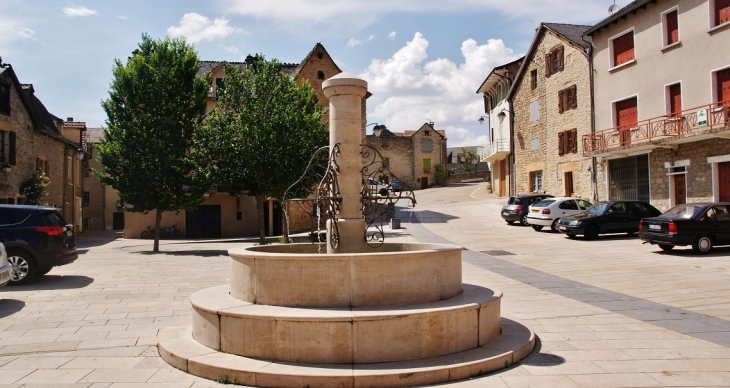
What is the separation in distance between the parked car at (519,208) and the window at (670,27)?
8547 mm

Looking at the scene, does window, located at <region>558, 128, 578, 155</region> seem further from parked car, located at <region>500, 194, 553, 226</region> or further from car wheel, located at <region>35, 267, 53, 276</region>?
car wheel, located at <region>35, 267, 53, 276</region>

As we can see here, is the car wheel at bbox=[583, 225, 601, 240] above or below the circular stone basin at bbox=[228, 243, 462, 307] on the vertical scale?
below

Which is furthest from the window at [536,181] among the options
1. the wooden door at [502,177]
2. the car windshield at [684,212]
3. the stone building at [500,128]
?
the car windshield at [684,212]

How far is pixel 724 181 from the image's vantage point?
67.6 ft

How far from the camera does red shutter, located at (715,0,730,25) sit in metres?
20.5

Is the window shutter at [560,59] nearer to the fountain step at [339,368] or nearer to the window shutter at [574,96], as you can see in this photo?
the window shutter at [574,96]

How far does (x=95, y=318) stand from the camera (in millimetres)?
8195

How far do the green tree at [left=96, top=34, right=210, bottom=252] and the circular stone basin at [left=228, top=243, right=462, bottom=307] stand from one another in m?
16.2

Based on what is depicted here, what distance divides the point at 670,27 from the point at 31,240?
24.2m

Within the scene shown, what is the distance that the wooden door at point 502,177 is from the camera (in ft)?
136

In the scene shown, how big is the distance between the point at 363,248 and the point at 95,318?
13.4 ft

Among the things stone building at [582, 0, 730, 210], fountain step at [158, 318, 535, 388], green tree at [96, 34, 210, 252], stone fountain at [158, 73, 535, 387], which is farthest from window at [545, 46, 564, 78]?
fountain step at [158, 318, 535, 388]

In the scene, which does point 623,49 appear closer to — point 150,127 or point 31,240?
point 150,127

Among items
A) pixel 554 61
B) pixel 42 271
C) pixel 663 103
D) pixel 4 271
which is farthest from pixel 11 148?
pixel 554 61
